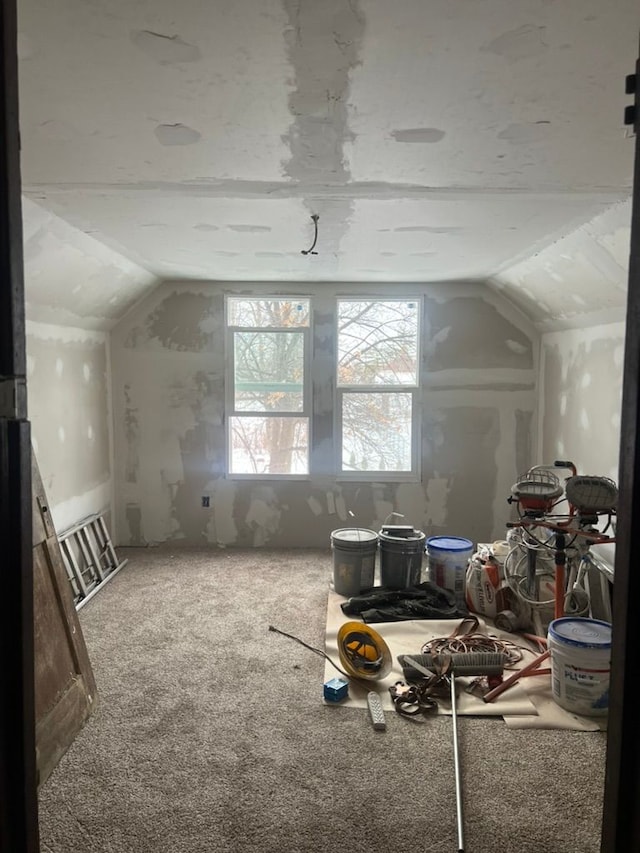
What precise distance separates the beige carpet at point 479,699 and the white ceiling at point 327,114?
2400 millimetres

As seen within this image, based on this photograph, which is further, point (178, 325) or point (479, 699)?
point (178, 325)

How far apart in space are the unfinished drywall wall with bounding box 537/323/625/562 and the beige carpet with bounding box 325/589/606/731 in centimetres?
108

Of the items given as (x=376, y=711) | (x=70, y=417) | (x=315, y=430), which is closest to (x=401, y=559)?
(x=376, y=711)

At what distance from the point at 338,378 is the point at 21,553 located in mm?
4816

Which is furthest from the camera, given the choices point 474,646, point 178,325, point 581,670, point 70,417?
point 178,325

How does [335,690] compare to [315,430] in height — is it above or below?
below

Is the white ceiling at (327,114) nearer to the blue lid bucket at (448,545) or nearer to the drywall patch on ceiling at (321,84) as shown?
the drywall patch on ceiling at (321,84)

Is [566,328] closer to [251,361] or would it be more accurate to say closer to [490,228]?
[490,228]

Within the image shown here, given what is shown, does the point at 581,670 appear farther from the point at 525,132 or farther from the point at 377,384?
the point at 377,384

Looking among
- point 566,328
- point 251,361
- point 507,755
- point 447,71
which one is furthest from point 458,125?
point 251,361

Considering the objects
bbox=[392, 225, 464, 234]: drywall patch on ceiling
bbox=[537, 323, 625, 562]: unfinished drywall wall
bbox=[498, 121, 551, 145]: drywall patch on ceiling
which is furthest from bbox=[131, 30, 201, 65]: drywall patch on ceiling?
bbox=[537, 323, 625, 562]: unfinished drywall wall

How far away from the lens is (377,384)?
5.75 m

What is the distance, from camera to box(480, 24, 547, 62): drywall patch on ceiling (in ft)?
4.88

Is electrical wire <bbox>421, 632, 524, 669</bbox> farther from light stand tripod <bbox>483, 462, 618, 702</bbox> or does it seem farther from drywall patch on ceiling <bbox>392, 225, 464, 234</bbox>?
drywall patch on ceiling <bbox>392, 225, 464, 234</bbox>
